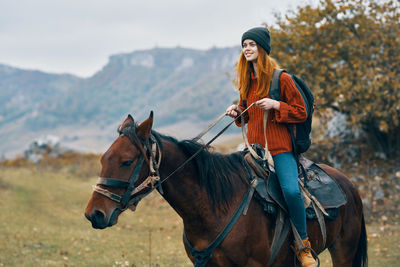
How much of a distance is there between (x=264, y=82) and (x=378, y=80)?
10.4 m

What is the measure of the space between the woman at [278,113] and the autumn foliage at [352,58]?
30.2ft

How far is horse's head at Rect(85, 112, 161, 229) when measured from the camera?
2.96 m

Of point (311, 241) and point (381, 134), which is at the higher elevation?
point (311, 241)

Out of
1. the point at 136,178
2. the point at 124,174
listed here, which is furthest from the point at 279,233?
the point at 124,174

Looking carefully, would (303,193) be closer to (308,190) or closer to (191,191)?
(308,190)

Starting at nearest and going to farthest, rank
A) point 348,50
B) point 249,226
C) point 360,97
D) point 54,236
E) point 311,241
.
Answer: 1. point 249,226
2. point 311,241
3. point 54,236
4. point 360,97
5. point 348,50

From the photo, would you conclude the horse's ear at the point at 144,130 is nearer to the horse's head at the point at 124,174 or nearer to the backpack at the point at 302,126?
the horse's head at the point at 124,174

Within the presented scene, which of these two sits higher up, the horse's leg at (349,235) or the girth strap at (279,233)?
the girth strap at (279,233)

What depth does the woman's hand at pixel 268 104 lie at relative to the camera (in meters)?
3.47

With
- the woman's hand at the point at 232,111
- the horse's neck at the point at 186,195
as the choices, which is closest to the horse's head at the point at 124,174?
the horse's neck at the point at 186,195

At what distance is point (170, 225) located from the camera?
1264cm

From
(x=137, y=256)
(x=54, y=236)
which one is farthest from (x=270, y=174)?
(x=54, y=236)

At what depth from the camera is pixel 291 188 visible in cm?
355

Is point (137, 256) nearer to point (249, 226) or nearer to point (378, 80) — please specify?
point (249, 226)
